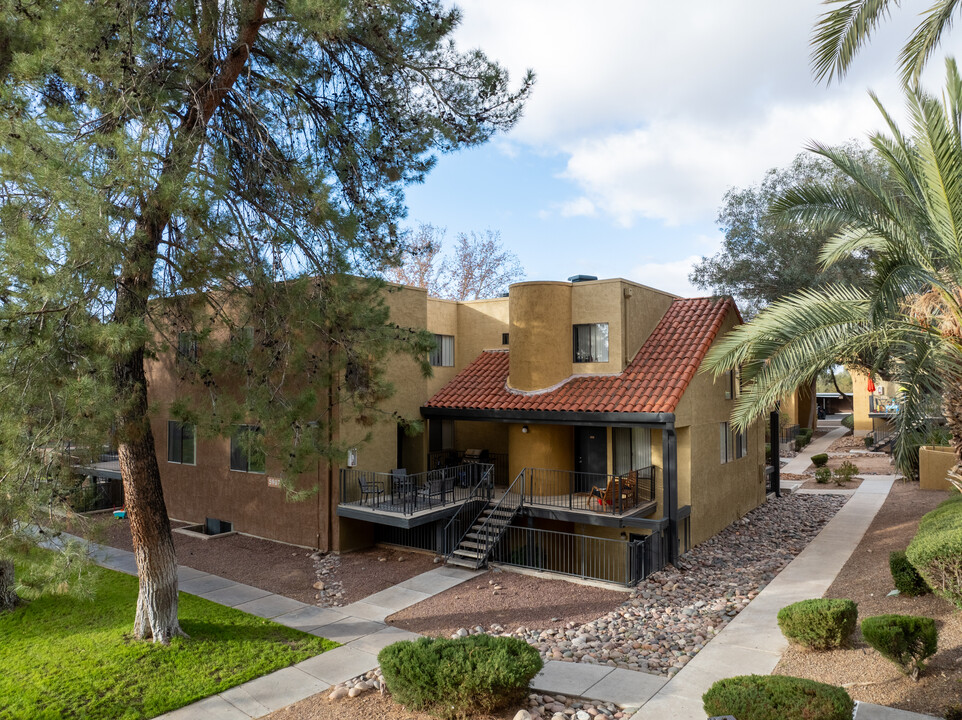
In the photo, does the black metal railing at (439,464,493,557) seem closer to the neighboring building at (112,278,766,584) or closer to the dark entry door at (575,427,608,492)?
the neighboring building at (112,278,766,584)

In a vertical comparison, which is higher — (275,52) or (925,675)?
(275,52)

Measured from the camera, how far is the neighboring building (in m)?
15.1

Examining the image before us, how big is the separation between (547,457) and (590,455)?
1220mm

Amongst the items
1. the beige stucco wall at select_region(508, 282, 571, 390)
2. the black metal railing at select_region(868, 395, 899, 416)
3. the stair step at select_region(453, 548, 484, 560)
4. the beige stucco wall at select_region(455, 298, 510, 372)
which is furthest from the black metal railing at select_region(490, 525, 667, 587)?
the black metal railing at select_region(868, 395, 899, 416)

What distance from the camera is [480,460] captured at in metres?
19.2

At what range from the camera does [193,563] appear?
15.5m

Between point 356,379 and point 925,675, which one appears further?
point 356,379

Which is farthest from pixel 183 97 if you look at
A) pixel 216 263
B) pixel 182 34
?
pixel 216 263

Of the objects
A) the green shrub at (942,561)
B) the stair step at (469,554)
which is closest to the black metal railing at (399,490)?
the stair step at (469,554)

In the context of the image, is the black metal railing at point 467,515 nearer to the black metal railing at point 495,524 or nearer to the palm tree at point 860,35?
the black metal railing at point 495,524

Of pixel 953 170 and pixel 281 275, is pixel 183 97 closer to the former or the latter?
pixel 281 275

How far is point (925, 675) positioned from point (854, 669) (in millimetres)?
817

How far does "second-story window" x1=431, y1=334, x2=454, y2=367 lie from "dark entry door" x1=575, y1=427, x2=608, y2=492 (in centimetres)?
511

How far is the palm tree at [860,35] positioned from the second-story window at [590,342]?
8089 mm
